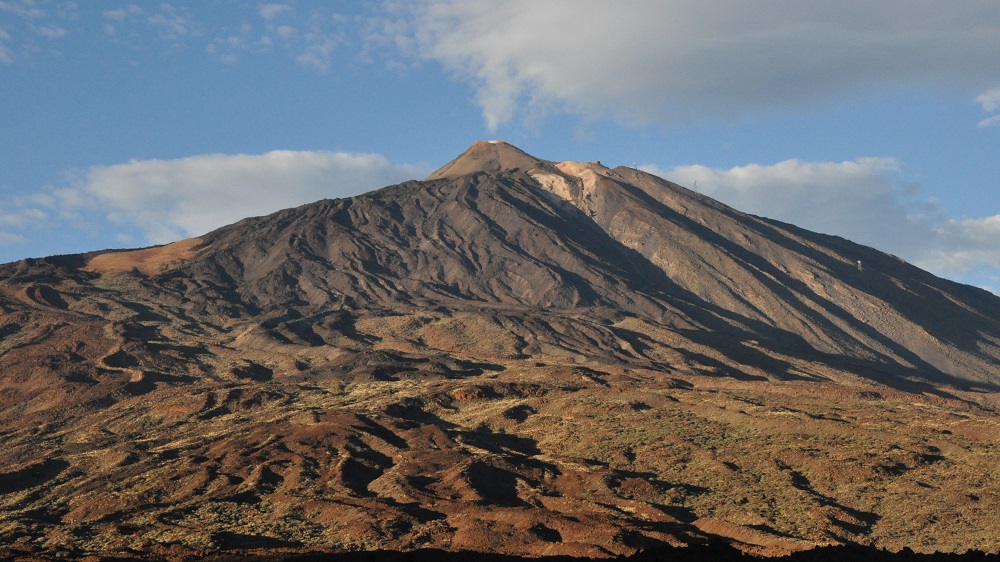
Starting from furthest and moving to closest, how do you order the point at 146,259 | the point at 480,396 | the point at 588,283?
the point at 146,259 → the point at 588,283 → the point at 480,396

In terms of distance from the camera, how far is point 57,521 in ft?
181

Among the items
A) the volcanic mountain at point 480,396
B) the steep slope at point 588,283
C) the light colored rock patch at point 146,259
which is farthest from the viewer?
the light colored rock patch at point 146,259

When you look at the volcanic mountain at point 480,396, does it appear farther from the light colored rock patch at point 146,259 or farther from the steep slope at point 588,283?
the light colored rock patch at point 146,259

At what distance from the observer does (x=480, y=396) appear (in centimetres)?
9100

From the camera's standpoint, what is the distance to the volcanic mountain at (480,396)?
164ft

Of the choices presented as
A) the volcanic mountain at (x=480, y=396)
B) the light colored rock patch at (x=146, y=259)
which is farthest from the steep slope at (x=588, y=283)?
the light colored rock patch at (x=146, y=259)

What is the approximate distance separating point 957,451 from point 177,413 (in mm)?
63388

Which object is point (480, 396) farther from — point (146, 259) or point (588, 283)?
point (146, 259)

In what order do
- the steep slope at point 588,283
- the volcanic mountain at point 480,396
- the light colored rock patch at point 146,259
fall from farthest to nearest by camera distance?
the light colored rock patch at point 146,259, the steep slope at point 588,283, the volcanic mountain at point 480,396

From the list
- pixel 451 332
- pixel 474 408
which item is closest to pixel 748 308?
pixel 451 332

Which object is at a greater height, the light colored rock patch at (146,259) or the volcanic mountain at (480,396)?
the light colored rock patch at (146,259)

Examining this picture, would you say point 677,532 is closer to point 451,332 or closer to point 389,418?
point 389,418

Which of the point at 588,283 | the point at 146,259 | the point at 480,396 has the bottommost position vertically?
the point at 480,396

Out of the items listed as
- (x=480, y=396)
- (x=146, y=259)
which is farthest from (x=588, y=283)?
(x=480, y=396)
